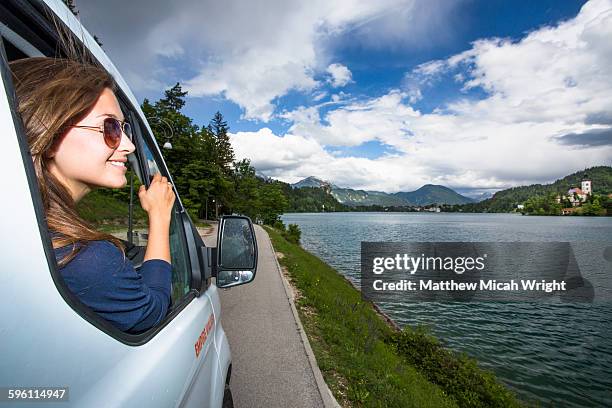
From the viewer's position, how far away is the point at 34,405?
66 centimetres

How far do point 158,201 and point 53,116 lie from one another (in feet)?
1.51

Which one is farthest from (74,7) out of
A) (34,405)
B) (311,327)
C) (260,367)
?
(311,327)

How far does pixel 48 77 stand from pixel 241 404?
4.49 m

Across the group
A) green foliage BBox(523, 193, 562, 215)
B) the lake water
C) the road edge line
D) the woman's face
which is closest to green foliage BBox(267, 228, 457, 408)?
the road edge line

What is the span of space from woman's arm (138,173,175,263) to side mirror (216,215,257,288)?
0.77 meters

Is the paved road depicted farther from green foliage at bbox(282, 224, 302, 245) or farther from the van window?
green foliage at bbox(282, 224, 302, 245)

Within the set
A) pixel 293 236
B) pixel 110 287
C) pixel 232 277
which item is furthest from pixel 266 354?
pixel 293 236

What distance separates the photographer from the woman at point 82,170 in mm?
901

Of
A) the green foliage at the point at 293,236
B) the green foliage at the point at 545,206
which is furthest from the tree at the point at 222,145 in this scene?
the green foliage at the point at 545,206

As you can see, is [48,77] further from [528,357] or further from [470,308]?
[470,308]

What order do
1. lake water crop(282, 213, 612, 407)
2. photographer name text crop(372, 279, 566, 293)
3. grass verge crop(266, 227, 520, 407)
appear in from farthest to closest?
photographer name text crop(372, 279, 566, 293) → lake water crop(282, 213, 612, 407) → grass verge crop(266, 227, 520, 407)

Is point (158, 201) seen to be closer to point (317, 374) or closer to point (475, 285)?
point (317, 374)

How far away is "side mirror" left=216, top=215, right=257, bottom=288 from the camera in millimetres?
2072

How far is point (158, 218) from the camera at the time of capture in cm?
127
